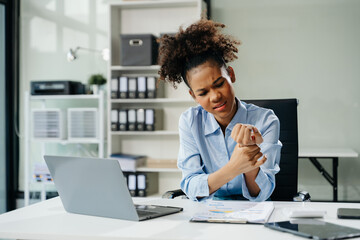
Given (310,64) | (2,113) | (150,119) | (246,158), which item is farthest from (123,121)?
(246,158)

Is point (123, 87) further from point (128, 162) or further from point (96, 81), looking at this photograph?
point (128, 162)

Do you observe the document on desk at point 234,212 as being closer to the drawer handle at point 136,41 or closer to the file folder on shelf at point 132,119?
the file folder on shelf at point 132,119

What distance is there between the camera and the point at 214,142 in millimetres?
1821

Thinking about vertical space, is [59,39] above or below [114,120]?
above

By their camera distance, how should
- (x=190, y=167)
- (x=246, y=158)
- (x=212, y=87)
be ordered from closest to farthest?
1. (x=246, y=158)
2. (x=212, y=87)
3. (x=190, y=167)

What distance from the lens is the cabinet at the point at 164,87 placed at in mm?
4184

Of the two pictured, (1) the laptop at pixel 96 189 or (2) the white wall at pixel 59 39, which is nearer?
(1) the laptop at pixel 96 189

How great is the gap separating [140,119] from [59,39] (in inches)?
49.7

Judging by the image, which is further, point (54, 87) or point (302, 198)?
point (54, 87)

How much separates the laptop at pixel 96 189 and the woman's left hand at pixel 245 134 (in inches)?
10.9

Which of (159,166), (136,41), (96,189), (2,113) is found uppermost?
(136,41)

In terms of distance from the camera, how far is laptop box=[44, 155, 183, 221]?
132cm

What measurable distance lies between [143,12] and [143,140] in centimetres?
112

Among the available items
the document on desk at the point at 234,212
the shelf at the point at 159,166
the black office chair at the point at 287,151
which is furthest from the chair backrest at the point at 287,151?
the shelf at the point at 159,166
